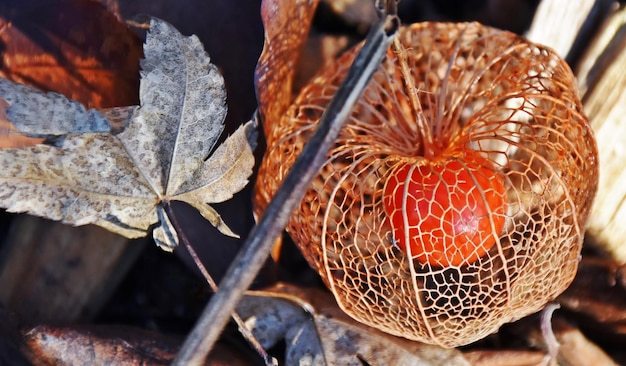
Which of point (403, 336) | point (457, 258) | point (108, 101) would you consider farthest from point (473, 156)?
point (108, 101)

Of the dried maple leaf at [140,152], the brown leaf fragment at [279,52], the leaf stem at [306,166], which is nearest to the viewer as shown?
the leaf stem at [306,166]

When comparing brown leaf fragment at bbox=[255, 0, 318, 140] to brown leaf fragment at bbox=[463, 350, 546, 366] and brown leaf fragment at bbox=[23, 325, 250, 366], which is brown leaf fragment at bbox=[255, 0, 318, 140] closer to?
brown leaf fragment at bbox=[23, 325, 250, 366]

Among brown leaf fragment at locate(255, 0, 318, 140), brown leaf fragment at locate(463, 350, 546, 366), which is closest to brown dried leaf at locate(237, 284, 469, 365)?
brown leaf fragment at locate(463, 350, 546, 366)

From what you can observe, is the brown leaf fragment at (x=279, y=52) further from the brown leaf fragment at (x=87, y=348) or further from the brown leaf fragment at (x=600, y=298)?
the brown leaf fragment at (x=600, y=298)

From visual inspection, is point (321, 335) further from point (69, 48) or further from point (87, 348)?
point (69, 48)

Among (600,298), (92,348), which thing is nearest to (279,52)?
(92,348)

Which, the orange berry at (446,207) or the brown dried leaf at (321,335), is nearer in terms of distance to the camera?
the orange berry at (446,207)

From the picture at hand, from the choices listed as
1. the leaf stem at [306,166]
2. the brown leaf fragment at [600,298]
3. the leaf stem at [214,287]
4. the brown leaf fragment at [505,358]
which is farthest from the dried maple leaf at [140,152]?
the brown leaf fragment at [600,298]
